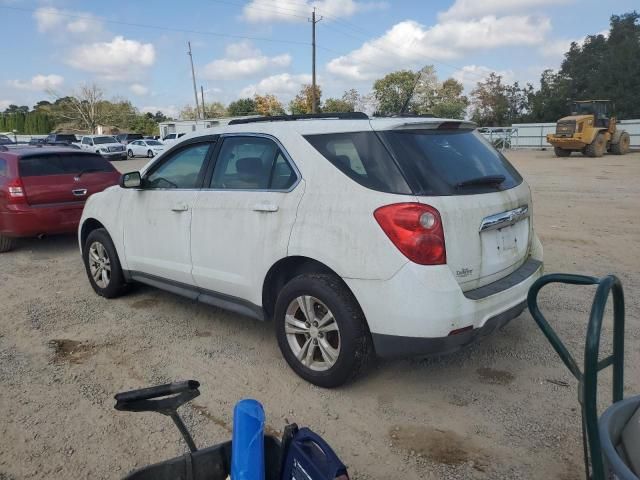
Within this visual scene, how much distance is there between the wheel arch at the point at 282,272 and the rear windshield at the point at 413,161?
613 millimetres

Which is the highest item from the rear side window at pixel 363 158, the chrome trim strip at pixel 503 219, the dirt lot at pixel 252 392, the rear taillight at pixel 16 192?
the rear side window at pixel 363 158

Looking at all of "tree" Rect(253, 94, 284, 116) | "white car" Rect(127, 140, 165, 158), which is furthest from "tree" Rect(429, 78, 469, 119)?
"white car" Rect(127, 140, 165, 158)

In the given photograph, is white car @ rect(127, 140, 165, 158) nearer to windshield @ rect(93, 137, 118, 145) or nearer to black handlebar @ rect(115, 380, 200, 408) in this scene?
windshield @ rect(93, 137, 118, 145)

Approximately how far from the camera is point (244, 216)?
358 cm

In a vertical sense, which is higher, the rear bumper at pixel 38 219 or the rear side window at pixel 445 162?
the rear side window at pixel 445 162

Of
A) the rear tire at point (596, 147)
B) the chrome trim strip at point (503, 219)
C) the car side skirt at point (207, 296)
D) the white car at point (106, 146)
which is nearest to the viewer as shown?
the chrome trim strip at point (503, 219)

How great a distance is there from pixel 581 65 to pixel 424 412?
2409 inches

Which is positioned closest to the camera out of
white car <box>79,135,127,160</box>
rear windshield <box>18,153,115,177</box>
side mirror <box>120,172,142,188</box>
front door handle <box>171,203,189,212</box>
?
front door handle <box>171,203,189,212</box>

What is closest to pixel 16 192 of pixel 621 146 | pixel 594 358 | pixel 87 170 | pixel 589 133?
pixel 87 170

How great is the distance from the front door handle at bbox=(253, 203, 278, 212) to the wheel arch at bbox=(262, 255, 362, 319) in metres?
0.35

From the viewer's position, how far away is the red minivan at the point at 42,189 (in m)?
6.83

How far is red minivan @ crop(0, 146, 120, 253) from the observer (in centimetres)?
683

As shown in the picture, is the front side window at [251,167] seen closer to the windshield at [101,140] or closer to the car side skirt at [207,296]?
the car side skirt at [207,296]

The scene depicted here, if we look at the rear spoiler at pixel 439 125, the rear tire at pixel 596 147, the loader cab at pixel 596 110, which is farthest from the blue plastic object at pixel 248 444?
the loader cab at pixel 596 110
